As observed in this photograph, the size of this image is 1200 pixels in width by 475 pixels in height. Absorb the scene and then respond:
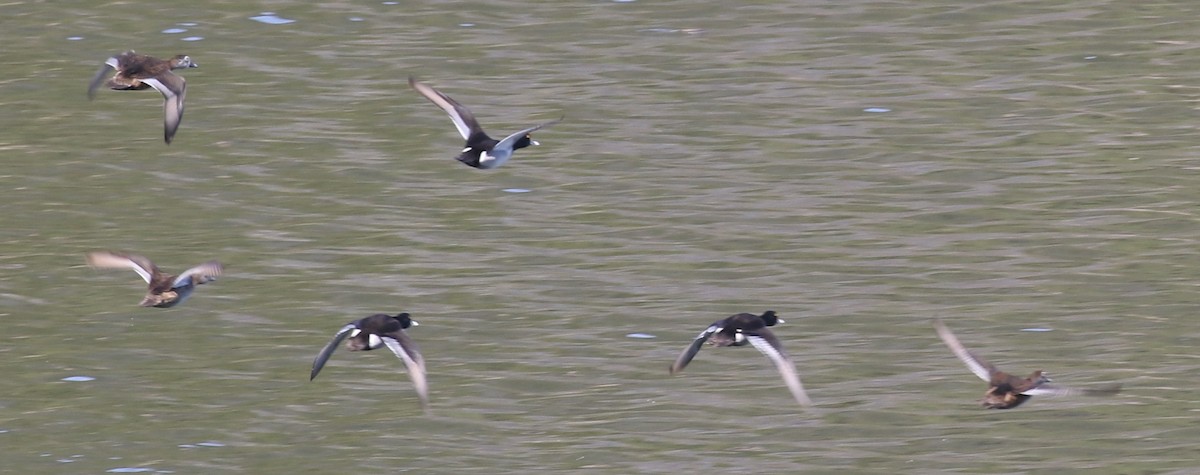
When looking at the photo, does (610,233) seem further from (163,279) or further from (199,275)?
(163,279)

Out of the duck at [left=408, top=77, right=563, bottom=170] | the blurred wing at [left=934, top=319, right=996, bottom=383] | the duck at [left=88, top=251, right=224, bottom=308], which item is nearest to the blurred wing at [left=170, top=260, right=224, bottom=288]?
the duck at [left=88, top=251, right=224, bottom=308]

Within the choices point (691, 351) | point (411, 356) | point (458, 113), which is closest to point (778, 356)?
point (691, 351)

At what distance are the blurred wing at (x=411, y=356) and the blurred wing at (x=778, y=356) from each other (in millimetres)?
1930

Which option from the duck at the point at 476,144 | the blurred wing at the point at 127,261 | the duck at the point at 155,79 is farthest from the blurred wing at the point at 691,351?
the duck at the point at 155,79

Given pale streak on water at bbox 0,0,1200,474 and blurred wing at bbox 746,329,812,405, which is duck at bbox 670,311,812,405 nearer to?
blurred wing at bbox 746,329,812,405

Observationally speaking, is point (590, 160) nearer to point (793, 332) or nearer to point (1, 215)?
point (793, 332)

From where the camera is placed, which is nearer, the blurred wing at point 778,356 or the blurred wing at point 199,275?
the blurred wing at point 778,356

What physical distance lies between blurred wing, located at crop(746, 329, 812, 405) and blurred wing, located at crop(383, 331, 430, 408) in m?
1.93

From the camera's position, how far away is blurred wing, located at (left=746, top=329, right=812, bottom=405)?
435 inches

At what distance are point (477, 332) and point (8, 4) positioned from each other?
8.92m

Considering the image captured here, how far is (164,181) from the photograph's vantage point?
15906mm

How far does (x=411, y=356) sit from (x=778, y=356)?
207cm

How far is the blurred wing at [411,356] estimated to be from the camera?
1077 cm

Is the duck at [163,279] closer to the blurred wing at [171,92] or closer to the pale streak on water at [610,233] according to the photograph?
the pale streak on water at [610,233]
